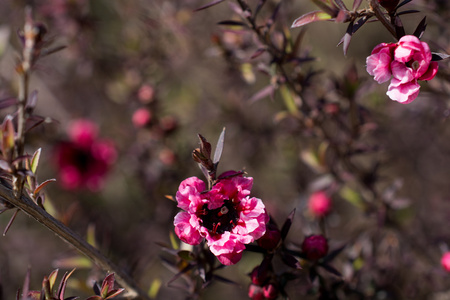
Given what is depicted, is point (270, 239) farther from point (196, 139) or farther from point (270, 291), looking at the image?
point (196, 139)

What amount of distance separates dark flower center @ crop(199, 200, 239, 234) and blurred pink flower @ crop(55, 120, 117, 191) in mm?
1563

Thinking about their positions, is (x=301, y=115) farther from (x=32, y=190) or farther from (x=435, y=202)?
(x=435, y=202)

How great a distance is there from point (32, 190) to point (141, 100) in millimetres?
1208

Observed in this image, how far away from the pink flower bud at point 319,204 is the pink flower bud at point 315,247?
86cm

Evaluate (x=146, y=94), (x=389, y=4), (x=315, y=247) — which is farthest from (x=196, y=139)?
(x=389, y=4)

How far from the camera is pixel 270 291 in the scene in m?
1.13

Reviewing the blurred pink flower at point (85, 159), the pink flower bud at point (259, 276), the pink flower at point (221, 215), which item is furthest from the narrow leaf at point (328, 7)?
the blurred pink flower at point (85, 159)

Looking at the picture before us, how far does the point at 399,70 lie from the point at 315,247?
1.72ft

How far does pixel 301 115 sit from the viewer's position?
1.77 metres

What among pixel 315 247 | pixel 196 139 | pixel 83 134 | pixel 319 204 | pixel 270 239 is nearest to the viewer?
pixel 270 239

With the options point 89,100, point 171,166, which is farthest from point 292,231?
point 89,100

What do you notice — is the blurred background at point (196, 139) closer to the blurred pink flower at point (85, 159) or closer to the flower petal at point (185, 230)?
the blurred pink flower at point (85, 159)

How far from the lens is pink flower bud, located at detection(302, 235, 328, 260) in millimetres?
1189

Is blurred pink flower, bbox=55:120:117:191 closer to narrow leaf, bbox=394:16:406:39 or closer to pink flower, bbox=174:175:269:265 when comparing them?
pink flower, bbox=174:175:269:265
